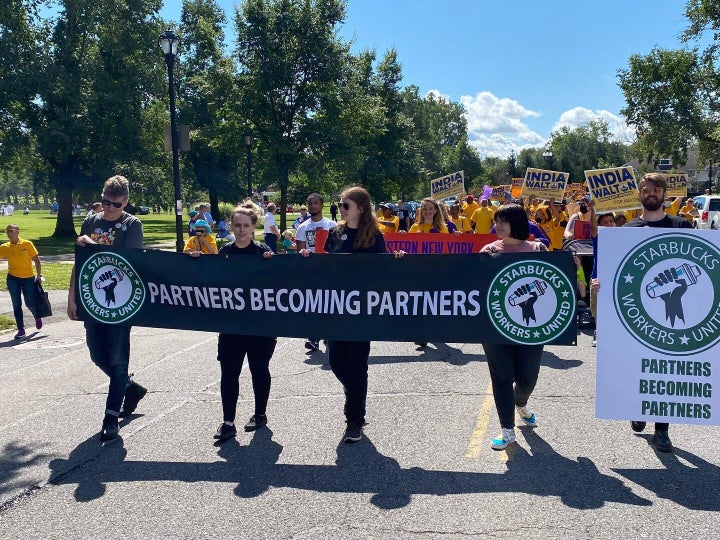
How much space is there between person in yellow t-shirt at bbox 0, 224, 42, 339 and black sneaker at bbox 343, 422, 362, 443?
6.87 metres

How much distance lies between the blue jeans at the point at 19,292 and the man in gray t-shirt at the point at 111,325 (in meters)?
5.24

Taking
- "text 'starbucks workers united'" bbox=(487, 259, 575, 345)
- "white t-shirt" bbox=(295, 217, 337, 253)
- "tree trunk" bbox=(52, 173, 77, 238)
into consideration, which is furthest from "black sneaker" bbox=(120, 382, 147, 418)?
"tree trunk" bbox=(52, 173, 77, 238)

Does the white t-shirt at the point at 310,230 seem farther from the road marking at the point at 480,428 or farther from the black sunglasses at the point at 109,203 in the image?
the black sunglasses at the point at 109,203

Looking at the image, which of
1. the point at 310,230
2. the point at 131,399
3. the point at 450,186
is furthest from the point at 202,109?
the point at 131,399

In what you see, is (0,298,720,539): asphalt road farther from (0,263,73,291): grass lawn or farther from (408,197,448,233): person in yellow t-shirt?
(0,263,73,291): grass lawn

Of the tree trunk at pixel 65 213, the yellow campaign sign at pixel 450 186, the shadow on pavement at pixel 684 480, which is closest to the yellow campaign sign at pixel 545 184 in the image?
the yellow campaign sign at pixel 450 186

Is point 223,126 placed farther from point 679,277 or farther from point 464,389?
point 679,277

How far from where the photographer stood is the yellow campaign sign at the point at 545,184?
634 inches

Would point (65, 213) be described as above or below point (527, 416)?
above

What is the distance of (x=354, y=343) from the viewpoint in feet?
16.7

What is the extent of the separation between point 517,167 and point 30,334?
86946 mm

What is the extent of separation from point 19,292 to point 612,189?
9476 mm

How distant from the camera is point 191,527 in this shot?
368 centimetres

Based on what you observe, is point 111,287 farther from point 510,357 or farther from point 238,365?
point 510,357
